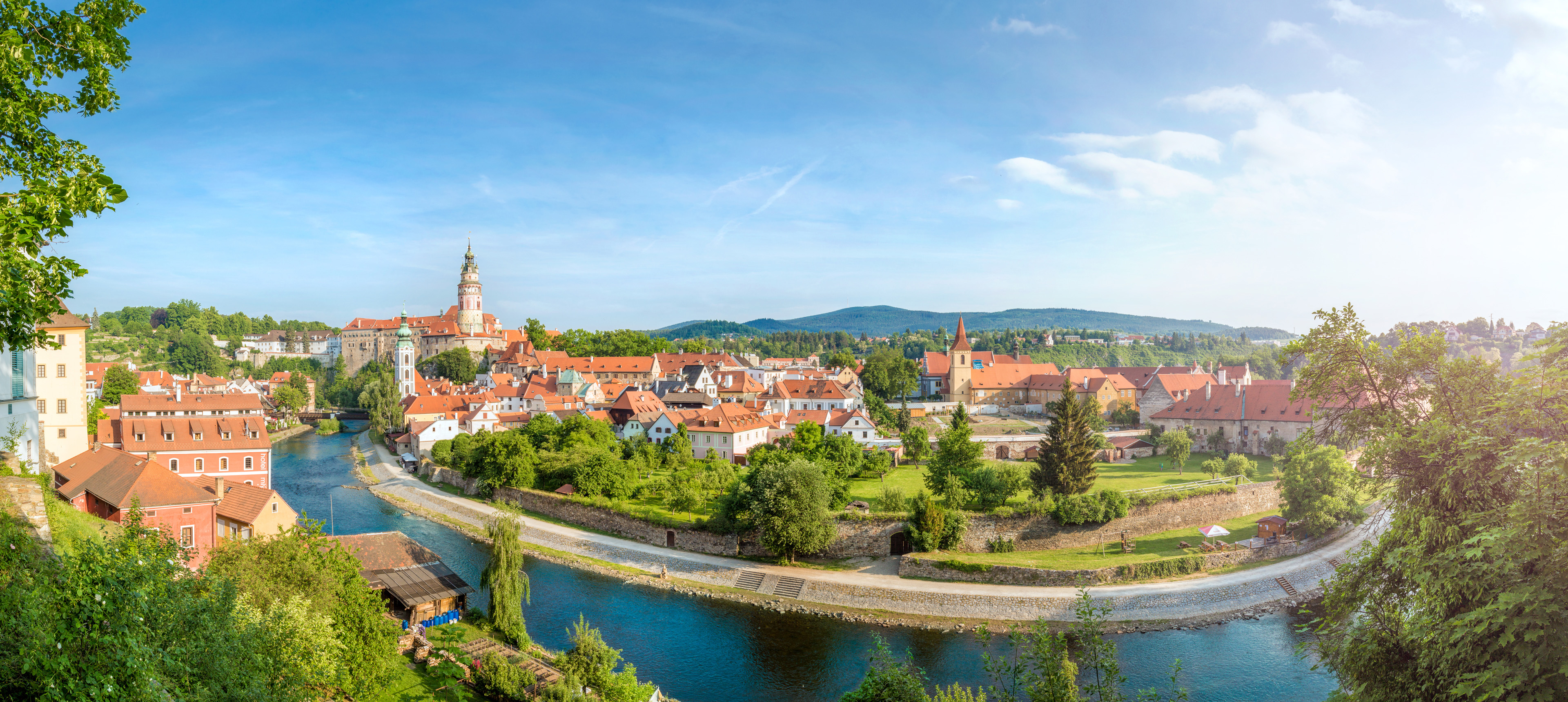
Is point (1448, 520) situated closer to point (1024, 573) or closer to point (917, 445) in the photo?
point (1024, 573)

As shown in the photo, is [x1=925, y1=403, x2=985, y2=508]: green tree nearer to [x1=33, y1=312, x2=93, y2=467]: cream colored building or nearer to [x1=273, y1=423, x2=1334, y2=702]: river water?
[x1=273, y1=423, x2=1334, y2=702]: river water

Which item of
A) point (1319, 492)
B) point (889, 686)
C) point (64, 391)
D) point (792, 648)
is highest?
point (64, 391)

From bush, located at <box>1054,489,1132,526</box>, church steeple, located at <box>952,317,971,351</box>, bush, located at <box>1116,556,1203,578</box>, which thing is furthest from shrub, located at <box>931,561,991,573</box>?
church steeple, located at <box>952,317,971,351</box>

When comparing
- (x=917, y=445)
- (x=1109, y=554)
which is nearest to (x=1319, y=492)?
(x=1109, y=554)

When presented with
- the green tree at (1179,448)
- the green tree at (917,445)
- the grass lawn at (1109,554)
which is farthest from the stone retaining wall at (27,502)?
the green tree at (1179,448)

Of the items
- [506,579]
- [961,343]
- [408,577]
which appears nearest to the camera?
[506,579]

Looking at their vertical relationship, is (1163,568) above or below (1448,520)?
below

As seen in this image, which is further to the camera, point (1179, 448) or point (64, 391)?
point (1179, 448)

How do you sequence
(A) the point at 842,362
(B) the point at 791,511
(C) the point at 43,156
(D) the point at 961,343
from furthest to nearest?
(A) the point at 842,362
(D) the point at 961,343
(B) the point at 791,511
(C) the point at 43,156
